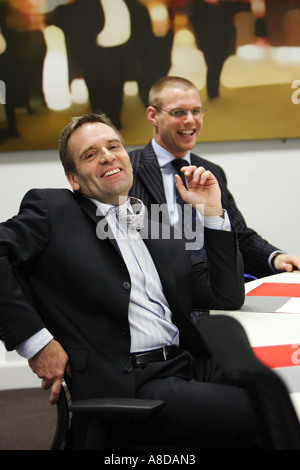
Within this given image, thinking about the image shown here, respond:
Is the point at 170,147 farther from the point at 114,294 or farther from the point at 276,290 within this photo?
the point at 114,294

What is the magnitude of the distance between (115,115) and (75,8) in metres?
0.66

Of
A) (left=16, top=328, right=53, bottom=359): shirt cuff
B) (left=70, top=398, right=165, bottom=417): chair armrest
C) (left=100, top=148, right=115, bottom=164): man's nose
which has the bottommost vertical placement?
(left=16, top=328, right=53, bottom=359): shirt cuff

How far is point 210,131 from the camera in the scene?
3.01 meters

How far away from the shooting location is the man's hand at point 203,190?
Result: 1585 millimetres

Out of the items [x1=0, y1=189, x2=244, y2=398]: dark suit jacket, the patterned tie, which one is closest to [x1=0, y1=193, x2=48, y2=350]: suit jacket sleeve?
[x1=0, y1=189, x2=244, y2=398]: dark suit jacket

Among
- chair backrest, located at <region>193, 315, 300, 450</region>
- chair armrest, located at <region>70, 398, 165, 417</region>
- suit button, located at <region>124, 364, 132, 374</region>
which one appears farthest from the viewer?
suit button, located at <region>124, 364, 132, 374</region>

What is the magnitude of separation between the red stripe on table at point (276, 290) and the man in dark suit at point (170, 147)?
598mm

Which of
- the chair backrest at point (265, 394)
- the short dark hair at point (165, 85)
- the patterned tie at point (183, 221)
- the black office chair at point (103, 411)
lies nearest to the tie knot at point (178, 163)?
the patterned tie at point (183, 221)

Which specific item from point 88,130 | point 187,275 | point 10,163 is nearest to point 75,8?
point 10,163

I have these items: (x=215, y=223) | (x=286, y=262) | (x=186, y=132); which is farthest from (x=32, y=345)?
(x=186, y=132)

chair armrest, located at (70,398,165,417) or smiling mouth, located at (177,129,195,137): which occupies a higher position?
smiling mouth, located at (177,129,195,137)

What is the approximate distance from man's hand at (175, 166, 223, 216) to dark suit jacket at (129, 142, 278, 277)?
0.79 m

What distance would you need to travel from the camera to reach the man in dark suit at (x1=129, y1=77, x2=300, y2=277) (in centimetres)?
254

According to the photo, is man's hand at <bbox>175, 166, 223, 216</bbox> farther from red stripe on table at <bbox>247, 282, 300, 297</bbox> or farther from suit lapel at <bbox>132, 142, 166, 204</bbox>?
suit lapel at <bbox>132, 142, 166, 204</bbox>
